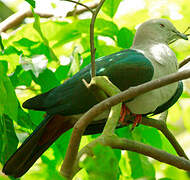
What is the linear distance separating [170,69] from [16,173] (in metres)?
0.99

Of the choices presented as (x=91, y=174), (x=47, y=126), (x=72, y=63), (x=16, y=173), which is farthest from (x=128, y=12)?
(x=91, y=174)

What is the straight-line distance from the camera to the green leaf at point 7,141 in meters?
1.76

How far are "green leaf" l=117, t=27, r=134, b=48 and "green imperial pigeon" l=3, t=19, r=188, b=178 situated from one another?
113 millimetres

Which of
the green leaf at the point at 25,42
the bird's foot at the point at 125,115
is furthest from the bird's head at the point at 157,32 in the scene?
the green leaf at the point at 25,42

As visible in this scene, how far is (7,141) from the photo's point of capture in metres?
1.78

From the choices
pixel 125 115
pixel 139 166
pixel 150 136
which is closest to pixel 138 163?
pixel 139 166

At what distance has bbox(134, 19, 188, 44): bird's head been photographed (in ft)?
8.33

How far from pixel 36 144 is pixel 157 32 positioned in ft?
3.64

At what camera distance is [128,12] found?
104 inches

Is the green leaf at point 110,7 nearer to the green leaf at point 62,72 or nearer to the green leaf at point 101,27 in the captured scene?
the green leaf at point 101,27

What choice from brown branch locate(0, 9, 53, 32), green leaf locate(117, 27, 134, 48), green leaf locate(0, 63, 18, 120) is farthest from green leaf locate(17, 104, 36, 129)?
brown branch locate(0, 9, 53, 32)

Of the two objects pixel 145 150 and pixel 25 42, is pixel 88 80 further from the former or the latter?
pixel 145 150

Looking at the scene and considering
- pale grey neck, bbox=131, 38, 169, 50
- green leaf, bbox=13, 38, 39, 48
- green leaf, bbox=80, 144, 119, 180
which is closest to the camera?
green leaf, bbox=80, 144, 119, 180

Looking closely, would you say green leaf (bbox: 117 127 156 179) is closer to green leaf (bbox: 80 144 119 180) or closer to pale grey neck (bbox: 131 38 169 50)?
pale grey neck (bbox: 131 38 169 50)
